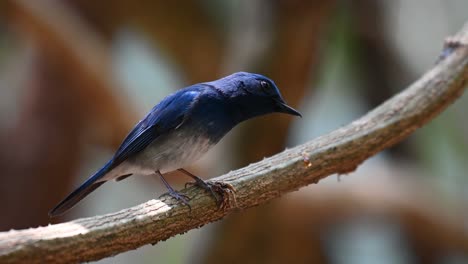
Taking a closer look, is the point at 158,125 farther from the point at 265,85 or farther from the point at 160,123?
the point at 265,85

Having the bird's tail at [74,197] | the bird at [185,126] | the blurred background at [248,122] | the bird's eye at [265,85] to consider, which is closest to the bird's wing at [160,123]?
the bird at [185,126]

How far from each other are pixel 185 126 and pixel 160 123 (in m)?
0.17

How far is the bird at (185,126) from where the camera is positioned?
3.78 m

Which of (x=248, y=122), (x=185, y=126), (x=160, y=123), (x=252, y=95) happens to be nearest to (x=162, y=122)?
(x=160, y=123)

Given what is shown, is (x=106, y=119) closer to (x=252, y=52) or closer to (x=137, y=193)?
(x=252, y=52)

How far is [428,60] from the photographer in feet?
27.6

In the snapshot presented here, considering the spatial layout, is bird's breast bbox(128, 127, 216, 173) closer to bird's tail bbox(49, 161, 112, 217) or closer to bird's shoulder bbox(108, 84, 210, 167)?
bird's shoulder bbox(108, 84, 210, 167)

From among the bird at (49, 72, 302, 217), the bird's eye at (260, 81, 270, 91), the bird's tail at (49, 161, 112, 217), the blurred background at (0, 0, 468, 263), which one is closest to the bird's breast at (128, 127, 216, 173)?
the bird at (49, 72, 302, 217)

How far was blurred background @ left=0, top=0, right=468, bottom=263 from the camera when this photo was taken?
6.38m

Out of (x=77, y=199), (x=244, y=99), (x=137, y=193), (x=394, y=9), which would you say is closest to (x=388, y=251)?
(x=394, y=9)

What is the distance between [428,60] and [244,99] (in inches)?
198

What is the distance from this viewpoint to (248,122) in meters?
6.34

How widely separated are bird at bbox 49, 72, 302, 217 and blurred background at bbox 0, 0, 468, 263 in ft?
7.04

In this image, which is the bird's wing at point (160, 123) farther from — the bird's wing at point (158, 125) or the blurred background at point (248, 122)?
the blurred background at point (248, 122)
